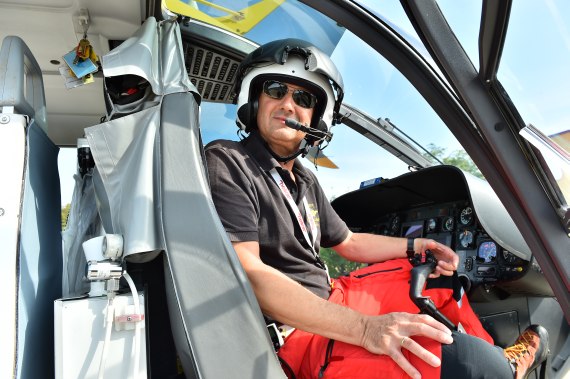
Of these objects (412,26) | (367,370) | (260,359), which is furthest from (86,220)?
(412,26)

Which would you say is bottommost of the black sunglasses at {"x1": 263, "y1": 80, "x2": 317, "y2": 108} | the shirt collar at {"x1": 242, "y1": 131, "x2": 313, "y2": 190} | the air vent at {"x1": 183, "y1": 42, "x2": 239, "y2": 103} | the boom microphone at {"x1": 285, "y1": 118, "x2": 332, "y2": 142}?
the shirt collar at {"x1": 242, "y1": 131, "x2": 313, "y2": 190}

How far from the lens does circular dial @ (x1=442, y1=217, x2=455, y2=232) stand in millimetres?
2365

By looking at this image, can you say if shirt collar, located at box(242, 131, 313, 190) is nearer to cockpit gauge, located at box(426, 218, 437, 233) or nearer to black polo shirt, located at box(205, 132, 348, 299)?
black polo shirt, located at box(205, 132, 348, 299)

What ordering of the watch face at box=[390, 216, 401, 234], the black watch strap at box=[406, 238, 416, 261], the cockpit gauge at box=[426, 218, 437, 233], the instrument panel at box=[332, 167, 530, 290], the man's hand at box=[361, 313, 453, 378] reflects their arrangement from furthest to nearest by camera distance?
the watch face at box=[390, 216, 401, 234] < the cockpit gauge at box=[426, 218, 437, 233] < the instrument panel at box=[332, 167, 530, 290] < the black watch strap at box=[406, 238, 416, 261] < the man's hand at box=[361, 313, 453, 378]

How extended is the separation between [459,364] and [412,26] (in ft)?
2.72

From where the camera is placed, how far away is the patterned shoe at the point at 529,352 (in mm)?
1440

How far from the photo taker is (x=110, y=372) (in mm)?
973

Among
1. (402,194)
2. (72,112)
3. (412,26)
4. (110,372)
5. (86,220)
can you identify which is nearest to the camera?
(110,372)

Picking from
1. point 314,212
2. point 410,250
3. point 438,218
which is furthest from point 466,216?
point 314,212

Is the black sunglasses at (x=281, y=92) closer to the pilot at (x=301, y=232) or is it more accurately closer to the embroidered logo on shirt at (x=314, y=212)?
the pilot at (x=301, y=232)

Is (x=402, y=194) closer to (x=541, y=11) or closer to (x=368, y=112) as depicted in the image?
(x=368, y=112)

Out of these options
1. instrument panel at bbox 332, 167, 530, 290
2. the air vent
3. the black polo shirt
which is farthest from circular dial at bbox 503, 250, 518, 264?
the air vent

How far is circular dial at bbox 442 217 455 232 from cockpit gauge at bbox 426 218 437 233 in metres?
0.06

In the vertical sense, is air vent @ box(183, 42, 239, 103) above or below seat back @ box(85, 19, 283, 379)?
above
